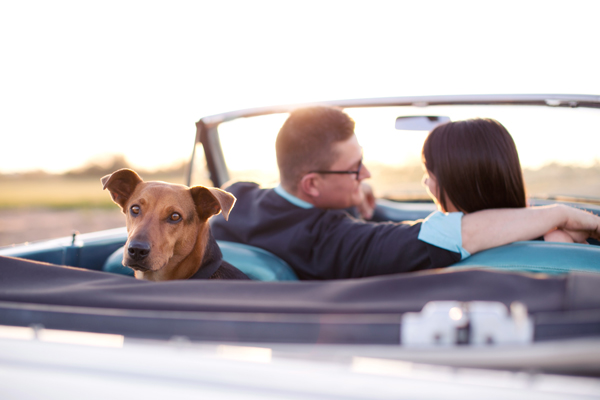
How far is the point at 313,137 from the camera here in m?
2.89

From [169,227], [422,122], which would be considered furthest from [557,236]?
[169,227]

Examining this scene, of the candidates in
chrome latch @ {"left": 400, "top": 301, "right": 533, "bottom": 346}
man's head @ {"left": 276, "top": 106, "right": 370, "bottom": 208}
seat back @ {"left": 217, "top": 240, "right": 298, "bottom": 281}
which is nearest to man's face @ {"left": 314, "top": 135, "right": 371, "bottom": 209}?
man's head @ {"left": 276, "top": 106, "right": 370, "bottom": 208}

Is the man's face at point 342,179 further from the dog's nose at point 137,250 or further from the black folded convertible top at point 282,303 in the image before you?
the black folded convertible top at point 282,303

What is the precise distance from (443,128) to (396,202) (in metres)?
1.71

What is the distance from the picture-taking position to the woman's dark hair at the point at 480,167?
2.20 metres

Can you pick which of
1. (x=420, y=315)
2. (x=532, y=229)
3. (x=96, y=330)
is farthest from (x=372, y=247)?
(x=96, y=330)

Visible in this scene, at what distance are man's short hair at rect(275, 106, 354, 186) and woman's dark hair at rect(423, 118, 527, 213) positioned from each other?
806 millimetres

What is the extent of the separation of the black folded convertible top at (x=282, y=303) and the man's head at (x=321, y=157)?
1.80m

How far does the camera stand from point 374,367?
0.86 metres

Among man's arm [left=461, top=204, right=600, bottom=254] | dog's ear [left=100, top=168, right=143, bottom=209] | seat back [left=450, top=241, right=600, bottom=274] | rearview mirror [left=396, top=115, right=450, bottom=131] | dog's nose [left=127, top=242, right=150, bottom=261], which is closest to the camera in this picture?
seat back [left=450, top=241, right=600, bottom=274]

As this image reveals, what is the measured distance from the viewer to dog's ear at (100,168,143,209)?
2.61 m

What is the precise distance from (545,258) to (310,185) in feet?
5.33

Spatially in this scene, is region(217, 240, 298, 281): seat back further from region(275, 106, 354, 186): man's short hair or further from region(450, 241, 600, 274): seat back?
region(450, 241, 600, 274): seat back

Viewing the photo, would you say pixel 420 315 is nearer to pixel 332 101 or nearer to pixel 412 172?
pixel 332 101
